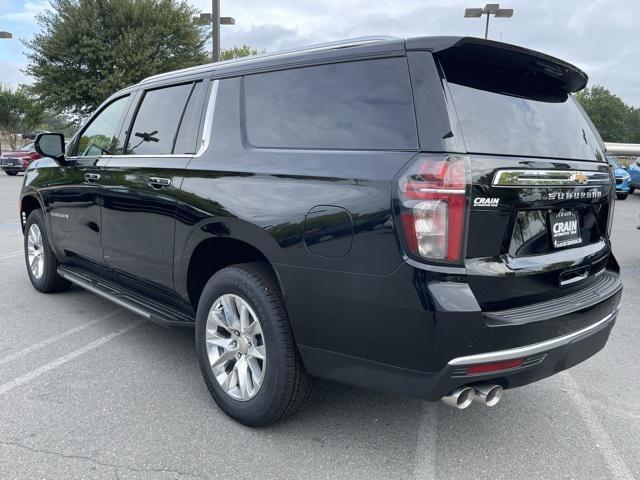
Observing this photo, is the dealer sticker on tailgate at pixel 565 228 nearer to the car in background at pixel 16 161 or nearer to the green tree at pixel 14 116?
the car in background at pixel 16 161

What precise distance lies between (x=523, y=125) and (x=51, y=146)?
3869 millimetres

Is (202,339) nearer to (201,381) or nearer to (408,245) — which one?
(201,381)

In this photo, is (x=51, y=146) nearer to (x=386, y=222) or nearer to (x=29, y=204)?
(x=29, y=204)

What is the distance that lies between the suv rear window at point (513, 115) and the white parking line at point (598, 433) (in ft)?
4.79

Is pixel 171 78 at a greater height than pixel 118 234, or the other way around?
pixel 171 78

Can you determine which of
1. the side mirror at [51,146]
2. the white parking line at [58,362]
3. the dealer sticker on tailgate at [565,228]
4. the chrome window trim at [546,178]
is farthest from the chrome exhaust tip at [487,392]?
the side mirror at [51,146]

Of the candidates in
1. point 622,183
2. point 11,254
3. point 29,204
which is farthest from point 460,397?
point 622,183

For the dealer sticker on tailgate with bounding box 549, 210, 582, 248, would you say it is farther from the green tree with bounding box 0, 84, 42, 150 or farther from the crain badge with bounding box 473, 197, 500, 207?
the green tree with bounding box 0, 84, 42, 150

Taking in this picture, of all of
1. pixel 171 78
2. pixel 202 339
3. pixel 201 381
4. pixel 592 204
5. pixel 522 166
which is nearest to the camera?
pixel 522 166

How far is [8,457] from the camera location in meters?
2.57

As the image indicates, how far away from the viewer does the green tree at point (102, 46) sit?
909 inches

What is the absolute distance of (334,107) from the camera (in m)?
2.61

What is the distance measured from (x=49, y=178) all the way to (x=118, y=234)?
1493 millimetres

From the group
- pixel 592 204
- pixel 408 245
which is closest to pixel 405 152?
pixel 408 245
